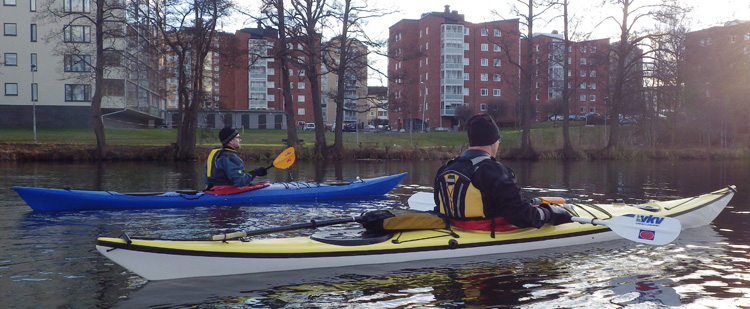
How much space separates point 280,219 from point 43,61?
117ft

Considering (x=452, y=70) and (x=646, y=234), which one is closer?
(x=646, y=234)

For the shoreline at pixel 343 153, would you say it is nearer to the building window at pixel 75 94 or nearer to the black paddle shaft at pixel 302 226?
the building window at pixel 75 94

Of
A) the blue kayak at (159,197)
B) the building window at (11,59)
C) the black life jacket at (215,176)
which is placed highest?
the building window at (11,59)

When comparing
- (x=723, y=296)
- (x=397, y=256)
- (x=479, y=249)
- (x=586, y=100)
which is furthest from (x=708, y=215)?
(x=586, y=100)

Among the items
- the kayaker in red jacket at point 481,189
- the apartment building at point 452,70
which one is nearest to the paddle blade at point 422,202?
the kayaker in red jacket at point 481,189

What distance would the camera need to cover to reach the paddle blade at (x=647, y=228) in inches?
226

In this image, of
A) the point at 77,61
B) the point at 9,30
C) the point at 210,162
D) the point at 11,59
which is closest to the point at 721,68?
the point at 210,162

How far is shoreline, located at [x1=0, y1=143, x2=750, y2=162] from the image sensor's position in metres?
23.3

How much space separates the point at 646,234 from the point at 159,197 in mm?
7321

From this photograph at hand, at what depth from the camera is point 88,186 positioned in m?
13.4

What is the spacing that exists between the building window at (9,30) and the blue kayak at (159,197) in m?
34.6

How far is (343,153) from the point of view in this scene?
24.9 metres

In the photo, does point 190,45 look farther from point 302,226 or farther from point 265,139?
point 302,226

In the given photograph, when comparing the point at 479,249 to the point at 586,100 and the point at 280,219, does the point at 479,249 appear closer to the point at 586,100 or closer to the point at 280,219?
the point at 280,219
